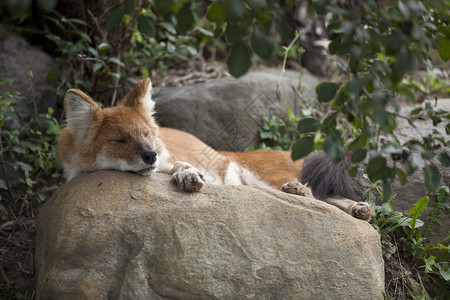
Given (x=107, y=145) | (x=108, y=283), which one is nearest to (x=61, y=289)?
(x=108, y=283)

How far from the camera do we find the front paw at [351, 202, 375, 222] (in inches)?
150

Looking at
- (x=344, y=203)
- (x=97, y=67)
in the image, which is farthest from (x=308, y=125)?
(x=97, y=67)

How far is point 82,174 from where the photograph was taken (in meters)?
3.82

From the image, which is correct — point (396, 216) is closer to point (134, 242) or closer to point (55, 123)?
point (134, 242)

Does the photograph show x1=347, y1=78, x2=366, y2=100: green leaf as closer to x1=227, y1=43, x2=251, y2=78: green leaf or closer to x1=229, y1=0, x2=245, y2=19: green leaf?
x1=227, y1=43, x2=251, y2=78: green leaf

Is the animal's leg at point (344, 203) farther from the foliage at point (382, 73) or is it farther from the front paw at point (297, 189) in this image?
the foliage at point (382, 73)

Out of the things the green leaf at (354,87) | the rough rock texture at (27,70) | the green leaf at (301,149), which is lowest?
the rough rock texture at (27,70)

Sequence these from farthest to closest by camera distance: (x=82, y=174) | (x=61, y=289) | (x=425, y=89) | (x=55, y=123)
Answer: (x=425, y=89) → (x=55, y=123) → (x=82, y=174) → (x=61, y=289)

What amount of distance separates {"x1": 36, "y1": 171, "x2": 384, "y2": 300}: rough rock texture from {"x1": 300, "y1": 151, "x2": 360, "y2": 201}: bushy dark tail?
720mm

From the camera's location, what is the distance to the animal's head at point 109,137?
12.3 ft

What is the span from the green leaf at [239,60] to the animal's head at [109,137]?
1.74m

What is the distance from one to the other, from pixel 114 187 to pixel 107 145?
573 millimetres

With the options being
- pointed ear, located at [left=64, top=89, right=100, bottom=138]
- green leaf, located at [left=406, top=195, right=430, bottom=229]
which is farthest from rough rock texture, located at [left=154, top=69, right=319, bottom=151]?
green leaf, located at [left=406, top=195, right=430, bottom=229]

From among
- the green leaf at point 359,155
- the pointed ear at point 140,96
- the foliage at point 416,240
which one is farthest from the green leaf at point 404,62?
the pointed ear at point 140,96
